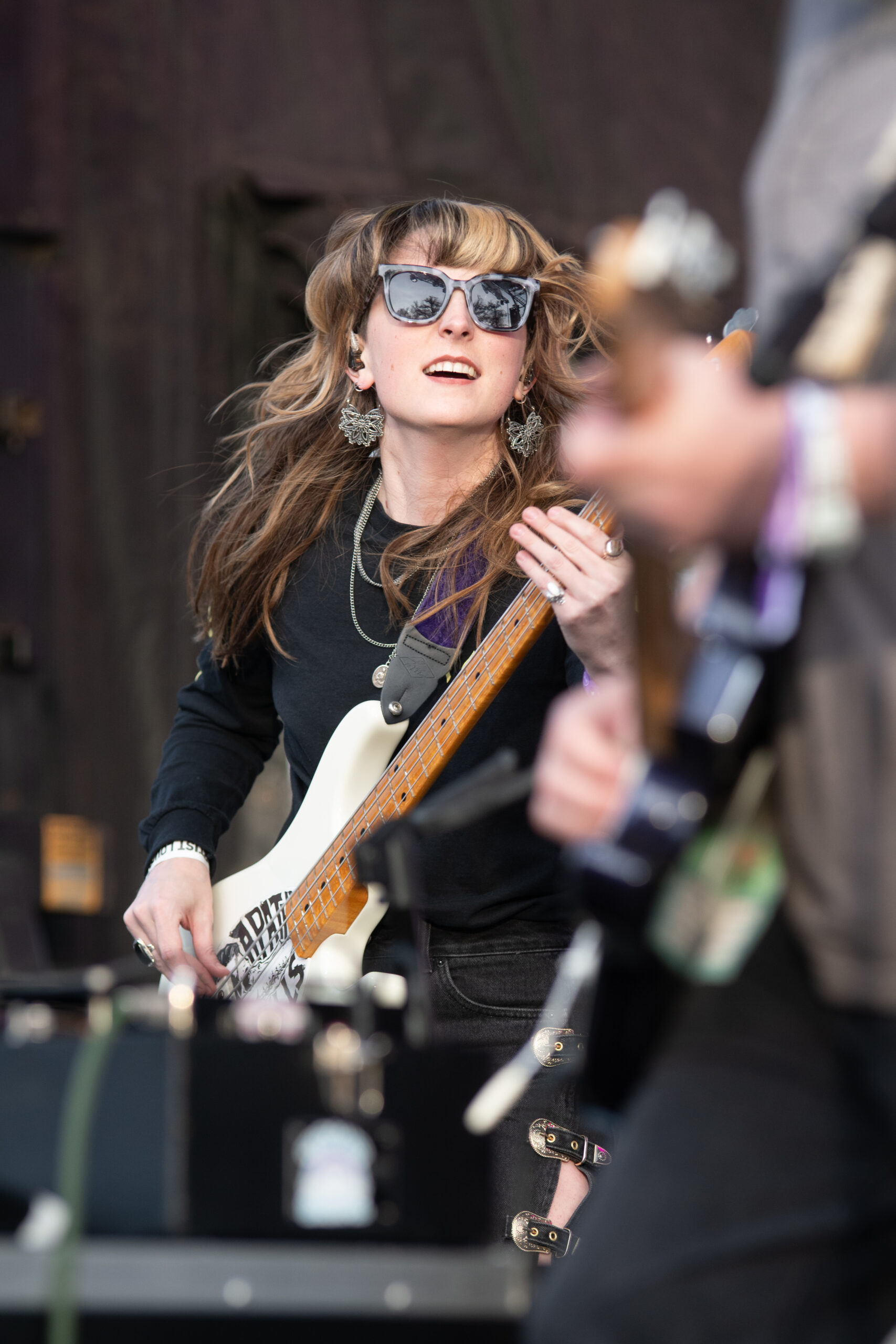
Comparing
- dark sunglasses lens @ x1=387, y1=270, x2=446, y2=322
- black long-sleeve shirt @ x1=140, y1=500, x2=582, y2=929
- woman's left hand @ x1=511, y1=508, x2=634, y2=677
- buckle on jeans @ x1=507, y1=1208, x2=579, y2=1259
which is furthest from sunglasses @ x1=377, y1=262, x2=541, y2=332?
buckle on jeans @ x1=507, y1=1208, x2=579, y2=1259

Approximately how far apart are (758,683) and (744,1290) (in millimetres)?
419

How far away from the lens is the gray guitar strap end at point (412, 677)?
2.50 m

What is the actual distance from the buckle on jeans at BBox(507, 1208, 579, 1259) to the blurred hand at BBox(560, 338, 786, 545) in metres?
1.59

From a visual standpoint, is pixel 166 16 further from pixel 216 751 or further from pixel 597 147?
pixel 216 751

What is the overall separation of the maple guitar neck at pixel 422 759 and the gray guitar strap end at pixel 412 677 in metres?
0.03

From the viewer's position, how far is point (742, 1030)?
3.68 feet

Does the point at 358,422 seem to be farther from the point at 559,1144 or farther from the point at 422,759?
the point at 559,1144

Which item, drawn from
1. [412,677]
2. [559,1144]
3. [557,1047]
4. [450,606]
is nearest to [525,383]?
[450,606]

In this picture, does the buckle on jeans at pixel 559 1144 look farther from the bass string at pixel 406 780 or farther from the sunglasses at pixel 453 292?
the sunglasses at pixel 453 292

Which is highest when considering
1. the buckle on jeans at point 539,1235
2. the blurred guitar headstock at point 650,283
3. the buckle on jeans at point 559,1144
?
the blurred guitar headstock at point 650,283

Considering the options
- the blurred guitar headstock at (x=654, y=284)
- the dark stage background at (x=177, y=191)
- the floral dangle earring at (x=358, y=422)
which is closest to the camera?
the blurred guitar headstock at (x=654, y=284)

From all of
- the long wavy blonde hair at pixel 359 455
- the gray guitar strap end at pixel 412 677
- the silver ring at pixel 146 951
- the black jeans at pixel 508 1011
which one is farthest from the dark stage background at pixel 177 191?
the black jeans at pixel 508 1011

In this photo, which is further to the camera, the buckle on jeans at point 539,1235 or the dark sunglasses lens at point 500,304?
the dark sunglasses lens at point 500,304

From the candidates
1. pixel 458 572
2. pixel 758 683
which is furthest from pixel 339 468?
pixel 758 683
